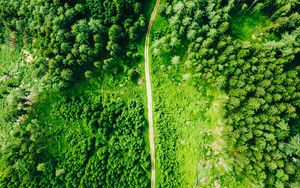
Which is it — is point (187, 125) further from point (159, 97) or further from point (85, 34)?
point (85, 34)

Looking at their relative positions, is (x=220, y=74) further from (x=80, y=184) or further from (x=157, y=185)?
(x=80, y=184)

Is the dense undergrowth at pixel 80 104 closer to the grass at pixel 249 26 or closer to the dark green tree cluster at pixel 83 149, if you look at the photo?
the dark green tree cluster at pixel 83 149

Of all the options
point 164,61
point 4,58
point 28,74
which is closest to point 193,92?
point 164,61

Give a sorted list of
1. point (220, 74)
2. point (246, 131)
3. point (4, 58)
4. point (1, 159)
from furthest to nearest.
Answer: point (4, 58), point (1, 159), point (220, 74), point (246, 131)

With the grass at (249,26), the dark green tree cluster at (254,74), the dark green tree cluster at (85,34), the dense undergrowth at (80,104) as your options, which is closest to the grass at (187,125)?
the grass at (249,26)

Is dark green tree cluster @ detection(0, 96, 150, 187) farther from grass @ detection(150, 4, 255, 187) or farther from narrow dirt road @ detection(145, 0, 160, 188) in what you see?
grass @ detection(150, 4, 255, 187)

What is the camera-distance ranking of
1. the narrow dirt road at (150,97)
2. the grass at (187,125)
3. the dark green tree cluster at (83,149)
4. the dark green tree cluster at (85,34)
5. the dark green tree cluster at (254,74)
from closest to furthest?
1. the dark green tree cluster at (254,74)
2. the grass at (187,125)
3. the dark green tree cluster at (83,149)
4. the narrow dirt road at (150,97)
5. the dark green tree cluster at (85,34)
